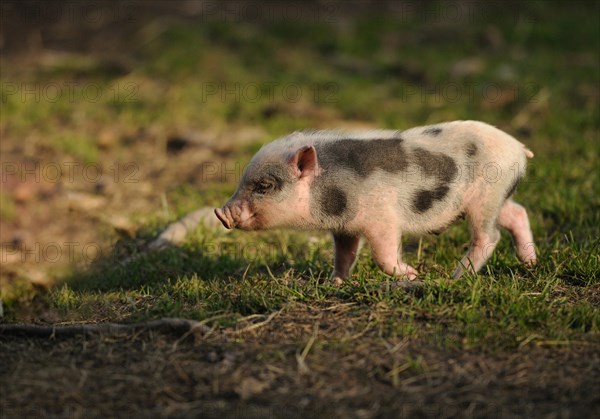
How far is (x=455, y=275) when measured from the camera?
546cm

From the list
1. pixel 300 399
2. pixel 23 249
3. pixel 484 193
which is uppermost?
pixel 484 193

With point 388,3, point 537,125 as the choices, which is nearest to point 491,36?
point 388,3

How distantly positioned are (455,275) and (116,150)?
17.4 ft

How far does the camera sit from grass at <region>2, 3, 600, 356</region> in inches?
189

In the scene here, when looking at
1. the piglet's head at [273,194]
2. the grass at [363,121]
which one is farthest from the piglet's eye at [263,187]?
the grass at [363,121]

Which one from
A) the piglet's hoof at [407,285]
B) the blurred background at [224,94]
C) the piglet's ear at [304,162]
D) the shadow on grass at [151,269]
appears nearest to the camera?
the piglet's hoof at [407,285]

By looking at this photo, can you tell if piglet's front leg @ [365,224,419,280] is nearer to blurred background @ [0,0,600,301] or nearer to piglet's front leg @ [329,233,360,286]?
piglet's front leg @ [329,233,360,286]

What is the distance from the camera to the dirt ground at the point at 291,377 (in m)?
3.82

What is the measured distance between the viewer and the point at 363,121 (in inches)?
402

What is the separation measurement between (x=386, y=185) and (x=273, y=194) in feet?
2.26

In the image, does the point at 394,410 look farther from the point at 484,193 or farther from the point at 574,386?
the point at 484,193

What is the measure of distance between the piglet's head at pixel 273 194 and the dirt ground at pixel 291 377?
0.88 meters

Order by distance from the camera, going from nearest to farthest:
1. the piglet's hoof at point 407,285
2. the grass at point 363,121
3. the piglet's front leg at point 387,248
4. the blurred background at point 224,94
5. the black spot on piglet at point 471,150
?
1. the grass at point 363,121
2. the piglet's hoof at point 407,285
3. the piglet's front leg at point 387,248
4. the black spot on piglet at point 471,150
5. the blurred background at point 224,94

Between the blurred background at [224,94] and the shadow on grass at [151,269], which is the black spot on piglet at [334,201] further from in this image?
the blurred background at [224,94]
